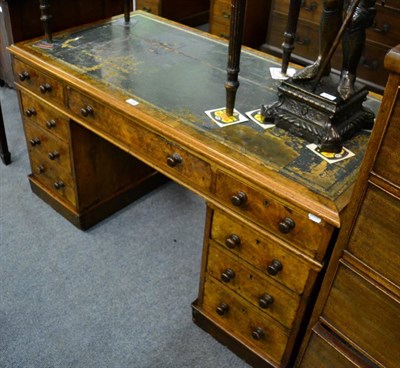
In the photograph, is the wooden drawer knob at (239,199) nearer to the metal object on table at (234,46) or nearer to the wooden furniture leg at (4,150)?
the metal object on table at (234,46)

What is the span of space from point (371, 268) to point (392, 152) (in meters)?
0.34

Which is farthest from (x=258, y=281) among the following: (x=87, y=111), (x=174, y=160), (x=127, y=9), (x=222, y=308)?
(x=127, y=9)

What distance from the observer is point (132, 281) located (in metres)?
2.19

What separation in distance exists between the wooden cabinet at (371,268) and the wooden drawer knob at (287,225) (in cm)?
15

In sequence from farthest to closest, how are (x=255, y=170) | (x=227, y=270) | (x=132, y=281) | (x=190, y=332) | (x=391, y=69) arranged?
(x=132, y=281), (x=190, y=332), (x=227, y=270), (x=255, y=170), (x=391, y=69)

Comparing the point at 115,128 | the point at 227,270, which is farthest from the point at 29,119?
the point at 227,270

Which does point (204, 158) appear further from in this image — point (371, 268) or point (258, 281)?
point (371, 268)

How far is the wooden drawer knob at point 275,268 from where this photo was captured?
58.5 inches

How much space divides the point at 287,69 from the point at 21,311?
5.08 ft

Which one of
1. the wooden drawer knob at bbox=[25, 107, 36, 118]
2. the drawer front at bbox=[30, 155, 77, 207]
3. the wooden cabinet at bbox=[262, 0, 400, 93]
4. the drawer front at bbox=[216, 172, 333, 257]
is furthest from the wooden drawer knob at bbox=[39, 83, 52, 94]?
the wooden cabinet at bbox=[262, 0, 400, 93]

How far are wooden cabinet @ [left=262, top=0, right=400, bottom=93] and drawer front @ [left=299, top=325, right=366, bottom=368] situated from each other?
7.58 feet

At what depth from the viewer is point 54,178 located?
7.90ft

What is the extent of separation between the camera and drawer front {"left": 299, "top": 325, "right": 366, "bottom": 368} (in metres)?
1.44

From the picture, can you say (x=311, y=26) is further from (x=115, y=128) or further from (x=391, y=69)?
(x=391, y=69)
